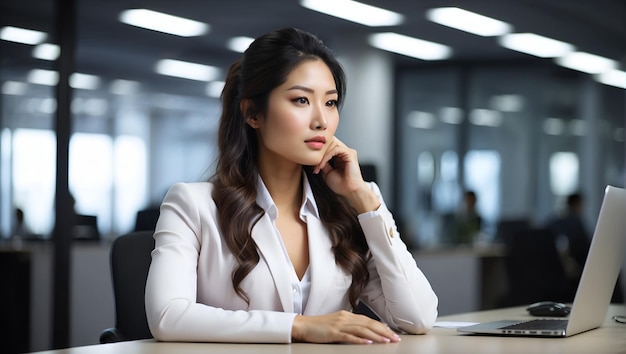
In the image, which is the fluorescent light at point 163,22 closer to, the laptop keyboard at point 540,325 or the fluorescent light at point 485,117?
the fluorescent light at point 485,117

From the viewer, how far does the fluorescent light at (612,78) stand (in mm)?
11875

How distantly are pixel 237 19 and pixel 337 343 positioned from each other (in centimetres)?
871

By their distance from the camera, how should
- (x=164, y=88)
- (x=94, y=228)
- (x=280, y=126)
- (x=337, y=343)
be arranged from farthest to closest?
(x=164, y=88)
(x=94, y=228)
(x=280, y=126)
(x=337, y=343)

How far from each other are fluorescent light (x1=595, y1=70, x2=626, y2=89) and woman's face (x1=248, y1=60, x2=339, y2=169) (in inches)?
408

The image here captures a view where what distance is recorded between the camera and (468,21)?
9.92m

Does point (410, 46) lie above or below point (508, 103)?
above

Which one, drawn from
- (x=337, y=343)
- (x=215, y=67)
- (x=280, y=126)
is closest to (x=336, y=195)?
(x=280, y=126)

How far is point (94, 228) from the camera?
29.2ft

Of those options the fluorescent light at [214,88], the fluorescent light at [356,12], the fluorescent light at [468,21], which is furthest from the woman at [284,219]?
the fluorescent light at [214,88]

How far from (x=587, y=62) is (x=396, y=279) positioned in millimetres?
10154

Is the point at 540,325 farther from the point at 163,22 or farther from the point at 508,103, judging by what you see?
the point at 508,103

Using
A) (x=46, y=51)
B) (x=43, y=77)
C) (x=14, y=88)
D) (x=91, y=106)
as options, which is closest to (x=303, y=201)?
(x=46, y=51)

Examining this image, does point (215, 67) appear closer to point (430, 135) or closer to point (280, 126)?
point (430, 135)

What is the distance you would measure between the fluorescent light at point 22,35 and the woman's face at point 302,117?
4697mm
